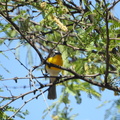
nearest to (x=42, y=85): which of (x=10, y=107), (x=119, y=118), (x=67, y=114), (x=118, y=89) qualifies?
(x=10, y=107)

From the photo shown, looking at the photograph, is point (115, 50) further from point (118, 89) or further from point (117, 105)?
point (117, 105)

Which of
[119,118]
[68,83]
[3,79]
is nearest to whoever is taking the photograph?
[119,118]

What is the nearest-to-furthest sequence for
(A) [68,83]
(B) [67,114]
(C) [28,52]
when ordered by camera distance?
1. (C) [28,52]
2. (B) [67,114]
3. (A) [68,83]

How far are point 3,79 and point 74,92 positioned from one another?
6.42 feet

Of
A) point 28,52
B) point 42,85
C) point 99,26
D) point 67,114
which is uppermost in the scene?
point 99,26

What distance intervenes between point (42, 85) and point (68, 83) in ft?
5.33

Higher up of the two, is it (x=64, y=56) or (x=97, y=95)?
(x=64, y=56)

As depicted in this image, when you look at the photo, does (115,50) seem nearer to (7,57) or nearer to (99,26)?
(99,26)

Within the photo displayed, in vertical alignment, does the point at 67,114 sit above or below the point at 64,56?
below

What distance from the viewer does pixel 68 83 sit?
468 centimetres

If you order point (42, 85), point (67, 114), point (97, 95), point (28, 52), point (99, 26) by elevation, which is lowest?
point (67, 114)

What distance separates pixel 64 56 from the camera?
368 cm

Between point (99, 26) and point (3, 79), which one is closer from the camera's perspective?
point (99, 26)

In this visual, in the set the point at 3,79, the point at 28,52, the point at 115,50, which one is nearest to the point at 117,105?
the point at 115,50
